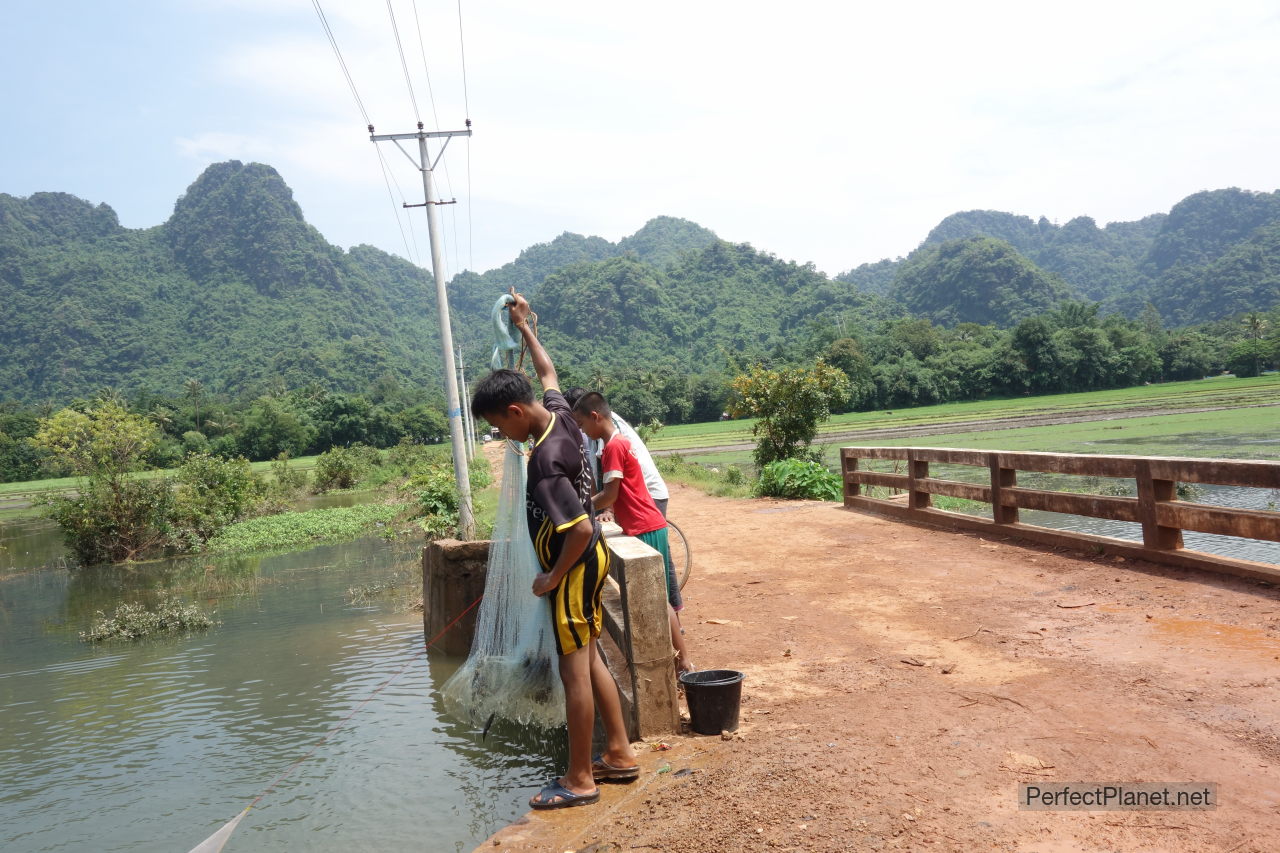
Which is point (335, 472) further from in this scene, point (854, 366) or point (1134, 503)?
point (854, 366)

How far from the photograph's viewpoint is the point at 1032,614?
19.6 ft

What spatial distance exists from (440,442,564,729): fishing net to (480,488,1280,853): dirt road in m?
1.08

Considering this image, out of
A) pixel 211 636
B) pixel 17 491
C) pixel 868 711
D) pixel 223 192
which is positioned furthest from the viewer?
pixel 223 192

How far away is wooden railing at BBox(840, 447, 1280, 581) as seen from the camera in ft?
19.7

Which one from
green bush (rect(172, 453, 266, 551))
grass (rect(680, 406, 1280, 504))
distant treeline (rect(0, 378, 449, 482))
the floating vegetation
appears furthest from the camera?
distant treeline (rect(0, 378, 449, 482))

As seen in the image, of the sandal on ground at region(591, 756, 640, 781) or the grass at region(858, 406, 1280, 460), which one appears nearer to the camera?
the sandal on ground at region(591, 756, 640, 781)

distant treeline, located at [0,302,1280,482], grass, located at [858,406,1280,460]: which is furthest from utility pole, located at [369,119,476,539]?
distant treeline, located at [0,302,1280,482]

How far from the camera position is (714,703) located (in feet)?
14.0

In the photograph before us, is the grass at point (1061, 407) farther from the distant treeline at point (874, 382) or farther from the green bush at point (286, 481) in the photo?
the green bush at point (286, 481)

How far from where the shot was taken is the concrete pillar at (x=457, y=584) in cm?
802

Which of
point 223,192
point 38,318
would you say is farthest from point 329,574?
point 223,192

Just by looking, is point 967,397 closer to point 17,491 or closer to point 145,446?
point 145,446

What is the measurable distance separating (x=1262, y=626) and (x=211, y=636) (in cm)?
1057

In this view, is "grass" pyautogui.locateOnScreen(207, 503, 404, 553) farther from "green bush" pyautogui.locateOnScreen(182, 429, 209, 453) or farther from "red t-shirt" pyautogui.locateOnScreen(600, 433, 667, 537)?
"green bush" pyautogui.locateOnScreen(182, 429, 209, 453)
